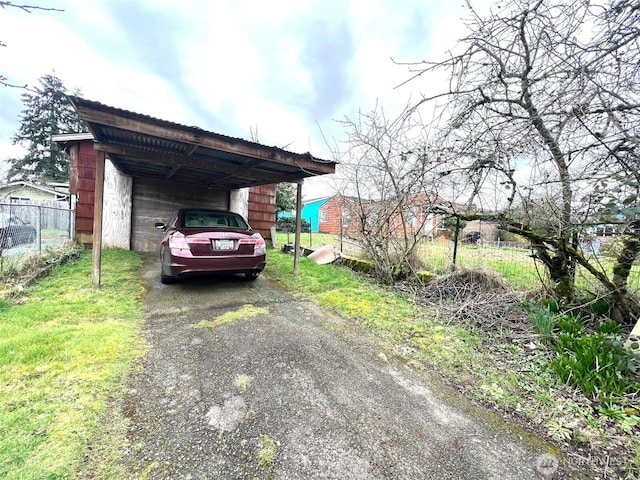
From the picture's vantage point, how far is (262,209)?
10797 millimetres

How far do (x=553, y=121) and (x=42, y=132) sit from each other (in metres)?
38.5

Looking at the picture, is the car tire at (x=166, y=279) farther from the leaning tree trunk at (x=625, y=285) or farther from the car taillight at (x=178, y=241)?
the leaning tree trunk at (x=625, y=285)

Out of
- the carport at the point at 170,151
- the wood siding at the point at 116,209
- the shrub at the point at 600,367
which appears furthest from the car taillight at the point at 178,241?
the wood siding at the point at 116,209

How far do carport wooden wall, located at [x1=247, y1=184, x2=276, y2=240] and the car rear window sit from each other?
4.88 m

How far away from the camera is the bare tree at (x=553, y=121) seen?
2.65m

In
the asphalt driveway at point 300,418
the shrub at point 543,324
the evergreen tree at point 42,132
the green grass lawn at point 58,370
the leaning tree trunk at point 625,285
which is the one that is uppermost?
the evergreen tree at point 42,132

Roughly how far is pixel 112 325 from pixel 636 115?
5997 millimetres

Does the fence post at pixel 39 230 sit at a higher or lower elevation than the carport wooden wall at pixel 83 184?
lower

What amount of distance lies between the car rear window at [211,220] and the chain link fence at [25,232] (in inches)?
99.1

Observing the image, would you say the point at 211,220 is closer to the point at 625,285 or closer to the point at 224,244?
the point at 224,244

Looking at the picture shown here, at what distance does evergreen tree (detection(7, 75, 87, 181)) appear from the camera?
88.0 ft

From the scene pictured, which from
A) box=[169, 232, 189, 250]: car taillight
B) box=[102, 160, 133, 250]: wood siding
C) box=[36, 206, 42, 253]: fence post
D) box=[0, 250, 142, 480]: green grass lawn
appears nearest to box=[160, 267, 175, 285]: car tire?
box=[0, 250, 142, 480]: green grass lawn

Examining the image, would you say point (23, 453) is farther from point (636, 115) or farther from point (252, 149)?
point (636, 115)

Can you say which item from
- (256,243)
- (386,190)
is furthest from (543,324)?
(256,243)
